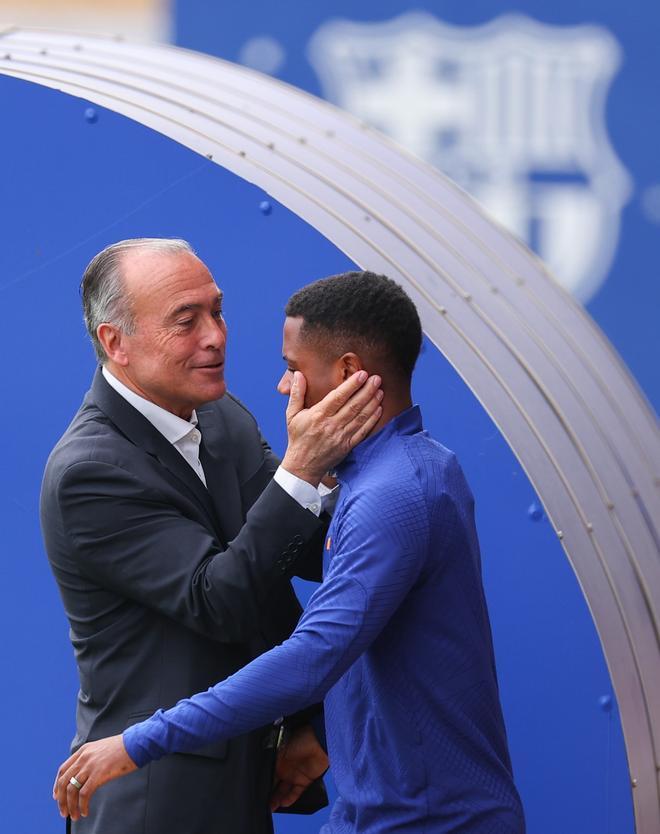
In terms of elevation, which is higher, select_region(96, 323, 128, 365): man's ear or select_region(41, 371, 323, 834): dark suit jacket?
select_region(96, 323, 128, 365): man's ear

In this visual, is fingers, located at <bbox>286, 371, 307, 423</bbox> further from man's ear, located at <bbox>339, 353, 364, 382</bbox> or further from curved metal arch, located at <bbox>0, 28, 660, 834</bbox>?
curved metal arch, located at <bbox>0, 28, 660, 834</bbox>

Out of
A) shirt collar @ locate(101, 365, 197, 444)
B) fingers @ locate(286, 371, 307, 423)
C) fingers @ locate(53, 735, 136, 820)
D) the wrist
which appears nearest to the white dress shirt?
shirt collar @ locate(101, 365, 197, 444)

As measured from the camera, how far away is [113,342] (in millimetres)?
2229

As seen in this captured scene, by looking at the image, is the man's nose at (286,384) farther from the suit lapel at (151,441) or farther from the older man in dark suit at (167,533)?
the suit lapel at (151,441)

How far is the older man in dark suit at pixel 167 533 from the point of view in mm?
2023

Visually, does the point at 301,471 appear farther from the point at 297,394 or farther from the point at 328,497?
the point at 328,497

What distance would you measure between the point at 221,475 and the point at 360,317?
0.51 meters

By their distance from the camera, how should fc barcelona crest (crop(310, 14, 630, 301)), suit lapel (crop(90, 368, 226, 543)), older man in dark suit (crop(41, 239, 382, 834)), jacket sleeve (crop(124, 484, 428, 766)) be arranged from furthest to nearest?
fc barcelona crest (crop(310, 14, 630, 301)), suit lapel (crop(90, 368, 226, 543)), older man in dark suit (crop(41, 239, 382, 834)), jacket sleeve (crop(124, 484, 428, 766))

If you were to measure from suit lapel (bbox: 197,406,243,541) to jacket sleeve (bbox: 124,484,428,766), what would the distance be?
50cm

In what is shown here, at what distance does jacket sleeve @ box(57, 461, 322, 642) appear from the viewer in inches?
79.1

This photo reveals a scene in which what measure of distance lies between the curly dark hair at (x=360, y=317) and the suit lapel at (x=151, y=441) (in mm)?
391

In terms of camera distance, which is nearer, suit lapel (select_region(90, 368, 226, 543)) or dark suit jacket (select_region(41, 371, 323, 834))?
dark suit jacket (select_region(41, 371, 323, 834))

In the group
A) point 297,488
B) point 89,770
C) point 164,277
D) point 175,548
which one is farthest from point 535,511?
point 89,770

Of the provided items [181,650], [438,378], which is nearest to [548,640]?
[438,378]
